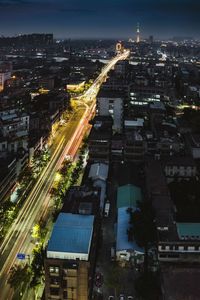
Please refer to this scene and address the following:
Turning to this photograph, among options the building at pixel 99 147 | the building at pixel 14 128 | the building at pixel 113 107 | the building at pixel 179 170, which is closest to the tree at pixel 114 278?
the building at pixel 179 170

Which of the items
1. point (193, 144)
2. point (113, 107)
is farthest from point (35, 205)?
point (113, 107)

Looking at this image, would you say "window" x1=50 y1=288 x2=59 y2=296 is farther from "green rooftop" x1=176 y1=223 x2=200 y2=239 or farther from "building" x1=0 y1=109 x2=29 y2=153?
"building" x1=0 y1=109 x2=29 y2=153

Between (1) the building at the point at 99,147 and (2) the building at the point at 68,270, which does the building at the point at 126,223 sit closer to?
(2) the building at the point at 68,270

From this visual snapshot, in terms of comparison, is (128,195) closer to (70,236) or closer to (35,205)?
(35,205)

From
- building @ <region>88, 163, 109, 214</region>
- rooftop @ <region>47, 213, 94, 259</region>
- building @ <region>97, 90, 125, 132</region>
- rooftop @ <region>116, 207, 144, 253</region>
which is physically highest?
building @ <region>97, 90, 125, 132</region>

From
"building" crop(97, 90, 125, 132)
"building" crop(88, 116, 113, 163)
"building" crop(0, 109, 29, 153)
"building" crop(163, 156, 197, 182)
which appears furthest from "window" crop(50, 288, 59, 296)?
"building" crop(97, 90, 125, 132)

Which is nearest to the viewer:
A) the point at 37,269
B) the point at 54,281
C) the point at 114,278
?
the point at 54,281

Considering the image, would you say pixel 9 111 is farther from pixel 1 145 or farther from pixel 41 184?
pixel 41 184
